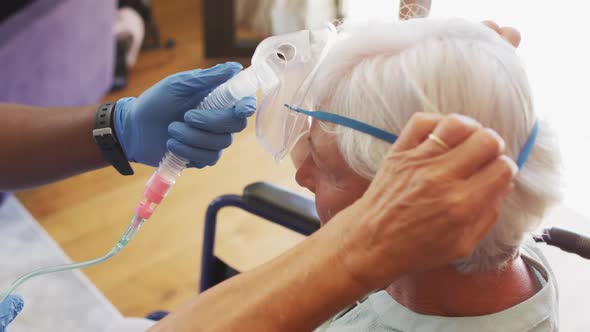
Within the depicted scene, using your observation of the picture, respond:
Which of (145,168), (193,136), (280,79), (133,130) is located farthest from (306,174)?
(145,168)

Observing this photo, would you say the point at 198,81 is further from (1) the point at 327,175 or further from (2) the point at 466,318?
(2) the point at 466,318

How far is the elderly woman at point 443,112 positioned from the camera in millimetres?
786

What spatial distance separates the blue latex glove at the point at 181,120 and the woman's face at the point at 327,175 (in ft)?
0.62

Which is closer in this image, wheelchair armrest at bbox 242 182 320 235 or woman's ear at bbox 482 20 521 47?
woman's ear at bbox 482 20 521 47

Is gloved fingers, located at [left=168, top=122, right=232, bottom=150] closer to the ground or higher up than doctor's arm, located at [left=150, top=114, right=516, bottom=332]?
closer to the ground

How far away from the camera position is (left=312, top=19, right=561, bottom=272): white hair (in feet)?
2.56

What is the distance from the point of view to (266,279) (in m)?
0.76

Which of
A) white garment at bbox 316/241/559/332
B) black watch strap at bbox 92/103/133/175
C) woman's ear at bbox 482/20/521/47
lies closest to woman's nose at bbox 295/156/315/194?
white garment at bbox 316/241/559/332

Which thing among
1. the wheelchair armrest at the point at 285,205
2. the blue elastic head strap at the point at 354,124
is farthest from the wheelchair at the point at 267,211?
the blue elastic head strap at the point at 354,124

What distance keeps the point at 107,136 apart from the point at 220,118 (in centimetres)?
35

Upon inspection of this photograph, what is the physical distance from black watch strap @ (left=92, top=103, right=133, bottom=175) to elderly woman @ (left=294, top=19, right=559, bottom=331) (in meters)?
0.54

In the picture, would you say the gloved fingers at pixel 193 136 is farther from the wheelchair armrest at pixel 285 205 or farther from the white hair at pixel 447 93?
the white hair at pixel 447 93

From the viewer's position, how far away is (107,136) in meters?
1.34

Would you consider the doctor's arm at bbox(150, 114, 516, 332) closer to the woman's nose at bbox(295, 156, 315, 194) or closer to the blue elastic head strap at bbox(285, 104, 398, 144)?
the blue elastic head strap at bbox(285, 104, 398, 144)
